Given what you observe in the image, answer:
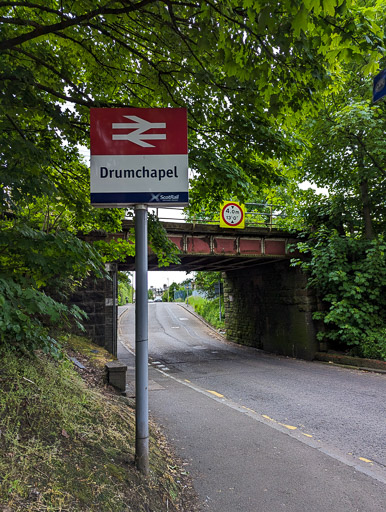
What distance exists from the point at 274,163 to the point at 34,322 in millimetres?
4418

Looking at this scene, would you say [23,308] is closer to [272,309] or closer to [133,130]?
[133,130]

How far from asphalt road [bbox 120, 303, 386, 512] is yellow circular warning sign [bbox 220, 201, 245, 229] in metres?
5.72

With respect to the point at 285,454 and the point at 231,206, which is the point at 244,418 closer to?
the point at 285,454

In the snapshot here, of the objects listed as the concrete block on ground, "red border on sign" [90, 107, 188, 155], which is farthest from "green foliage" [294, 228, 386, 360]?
"red border on sign" [90, 107, 188, 155]

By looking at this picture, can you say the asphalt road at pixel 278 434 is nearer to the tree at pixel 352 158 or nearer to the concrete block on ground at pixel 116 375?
the concrete block on ground at pixel 116 375

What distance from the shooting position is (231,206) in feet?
51.3

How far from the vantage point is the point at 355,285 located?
43.8 feet

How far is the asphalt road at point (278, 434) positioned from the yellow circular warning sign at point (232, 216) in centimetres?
572

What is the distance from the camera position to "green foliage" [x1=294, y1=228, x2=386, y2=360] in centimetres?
1288

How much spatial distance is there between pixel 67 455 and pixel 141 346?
966mm

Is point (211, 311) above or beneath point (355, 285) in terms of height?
beneath

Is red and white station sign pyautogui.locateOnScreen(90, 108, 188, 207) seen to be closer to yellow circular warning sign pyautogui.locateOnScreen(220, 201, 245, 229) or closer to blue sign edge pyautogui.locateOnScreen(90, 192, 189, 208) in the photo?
blue sign edge pyautogui.locateOnScreen(90, 192, 189, 208)

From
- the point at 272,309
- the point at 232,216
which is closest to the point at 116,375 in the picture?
the point at 232,216

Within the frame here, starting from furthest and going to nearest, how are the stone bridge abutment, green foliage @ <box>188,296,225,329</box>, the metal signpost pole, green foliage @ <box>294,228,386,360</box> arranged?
green foliage @ <box>188,296,225,329</box> < the stone bridge abutment < green foliage @ <box>294,228,386,360</box> < the metal signpost pole
